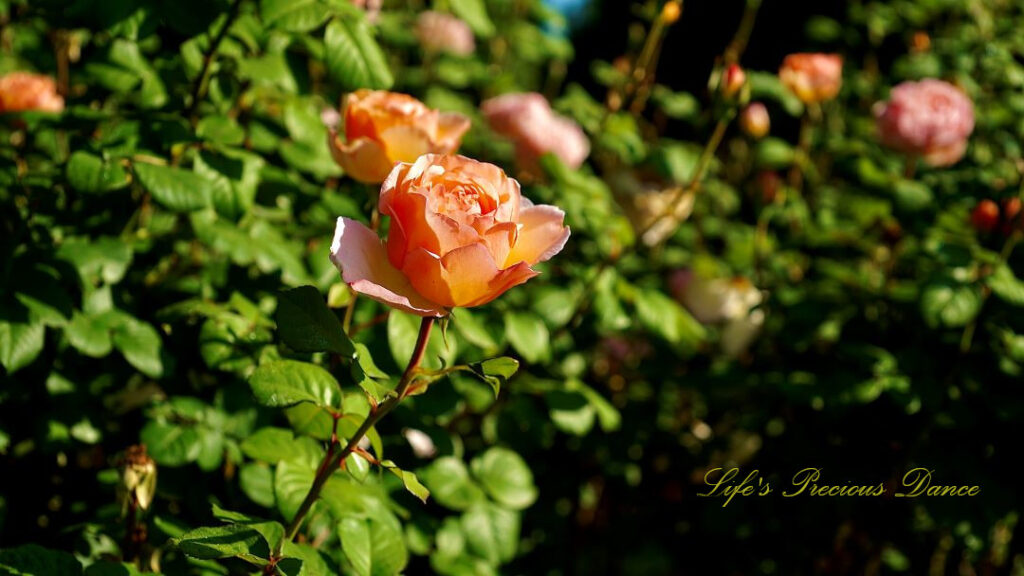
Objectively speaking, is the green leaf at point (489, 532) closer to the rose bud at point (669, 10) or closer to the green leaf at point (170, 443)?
the green leaf at point (170, 443)

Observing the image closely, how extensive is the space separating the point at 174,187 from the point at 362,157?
270mm

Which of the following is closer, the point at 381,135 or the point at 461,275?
the point at 461,275

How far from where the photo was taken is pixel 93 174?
3.31ft

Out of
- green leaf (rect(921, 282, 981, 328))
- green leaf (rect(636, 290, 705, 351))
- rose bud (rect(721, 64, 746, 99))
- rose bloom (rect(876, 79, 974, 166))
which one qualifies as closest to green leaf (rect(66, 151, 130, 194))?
green leaf (rect(636, 290, 705, 351))

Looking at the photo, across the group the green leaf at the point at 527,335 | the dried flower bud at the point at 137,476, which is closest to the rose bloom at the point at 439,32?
the green leaf at the point at 527,335

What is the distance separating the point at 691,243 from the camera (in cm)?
246

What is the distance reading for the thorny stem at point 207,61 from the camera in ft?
3.43

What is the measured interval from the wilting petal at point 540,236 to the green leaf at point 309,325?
17cm

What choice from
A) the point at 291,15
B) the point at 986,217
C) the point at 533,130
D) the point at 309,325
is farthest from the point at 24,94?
the point at 986,217

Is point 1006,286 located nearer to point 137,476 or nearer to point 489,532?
point 489,532

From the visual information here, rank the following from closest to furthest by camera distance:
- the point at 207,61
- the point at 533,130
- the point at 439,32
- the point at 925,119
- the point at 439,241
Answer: the point at 439,241
the point at 207,61
the point at 533,130
the point at 925,119
the point at 439,32

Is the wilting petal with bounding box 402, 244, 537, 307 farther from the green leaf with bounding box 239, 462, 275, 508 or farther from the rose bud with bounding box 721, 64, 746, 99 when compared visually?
the rose bud with bounding box 721, 64, 746, 99

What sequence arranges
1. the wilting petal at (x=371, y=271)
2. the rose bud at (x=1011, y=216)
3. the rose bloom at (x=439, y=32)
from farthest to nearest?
the rose bloom at (x=439, y=32), the rose bud at (x=1011, y=216), the wilting petal at (x=371, y=271)

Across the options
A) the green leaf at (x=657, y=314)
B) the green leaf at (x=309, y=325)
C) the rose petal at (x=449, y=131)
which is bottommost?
the green leaf at (x=657, y=314)
